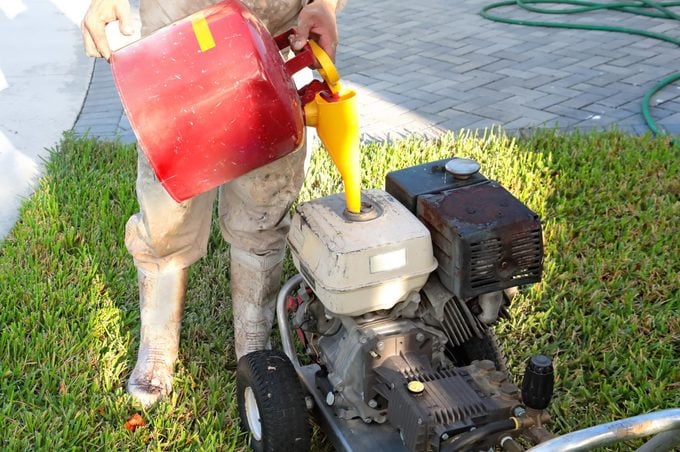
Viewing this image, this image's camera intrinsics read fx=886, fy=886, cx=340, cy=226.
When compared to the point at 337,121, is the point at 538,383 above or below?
below

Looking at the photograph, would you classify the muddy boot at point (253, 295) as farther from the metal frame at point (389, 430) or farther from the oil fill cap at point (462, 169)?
the oil fill cap at point (462, 169)

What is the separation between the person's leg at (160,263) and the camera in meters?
2.40

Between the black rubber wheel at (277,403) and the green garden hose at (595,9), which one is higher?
the black rubber wheel at (277,403)

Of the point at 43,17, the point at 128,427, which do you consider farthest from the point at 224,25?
the point at 43,17

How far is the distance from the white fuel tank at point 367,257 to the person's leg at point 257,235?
1.01ft

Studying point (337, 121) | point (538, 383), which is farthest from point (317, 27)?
point (538, 383)

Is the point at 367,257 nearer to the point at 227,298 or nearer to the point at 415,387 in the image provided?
the point at 415,387

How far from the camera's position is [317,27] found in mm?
2139

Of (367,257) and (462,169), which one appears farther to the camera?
(462,169)

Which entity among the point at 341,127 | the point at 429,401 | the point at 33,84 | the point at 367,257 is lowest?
the point at 33,84

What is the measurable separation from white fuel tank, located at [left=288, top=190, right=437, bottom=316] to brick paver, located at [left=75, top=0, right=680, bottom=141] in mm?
2439

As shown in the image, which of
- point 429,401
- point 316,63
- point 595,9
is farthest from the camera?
point 595,9

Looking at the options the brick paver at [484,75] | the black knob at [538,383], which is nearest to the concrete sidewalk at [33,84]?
the brick paver at [484,75]

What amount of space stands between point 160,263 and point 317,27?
2.78 feet
